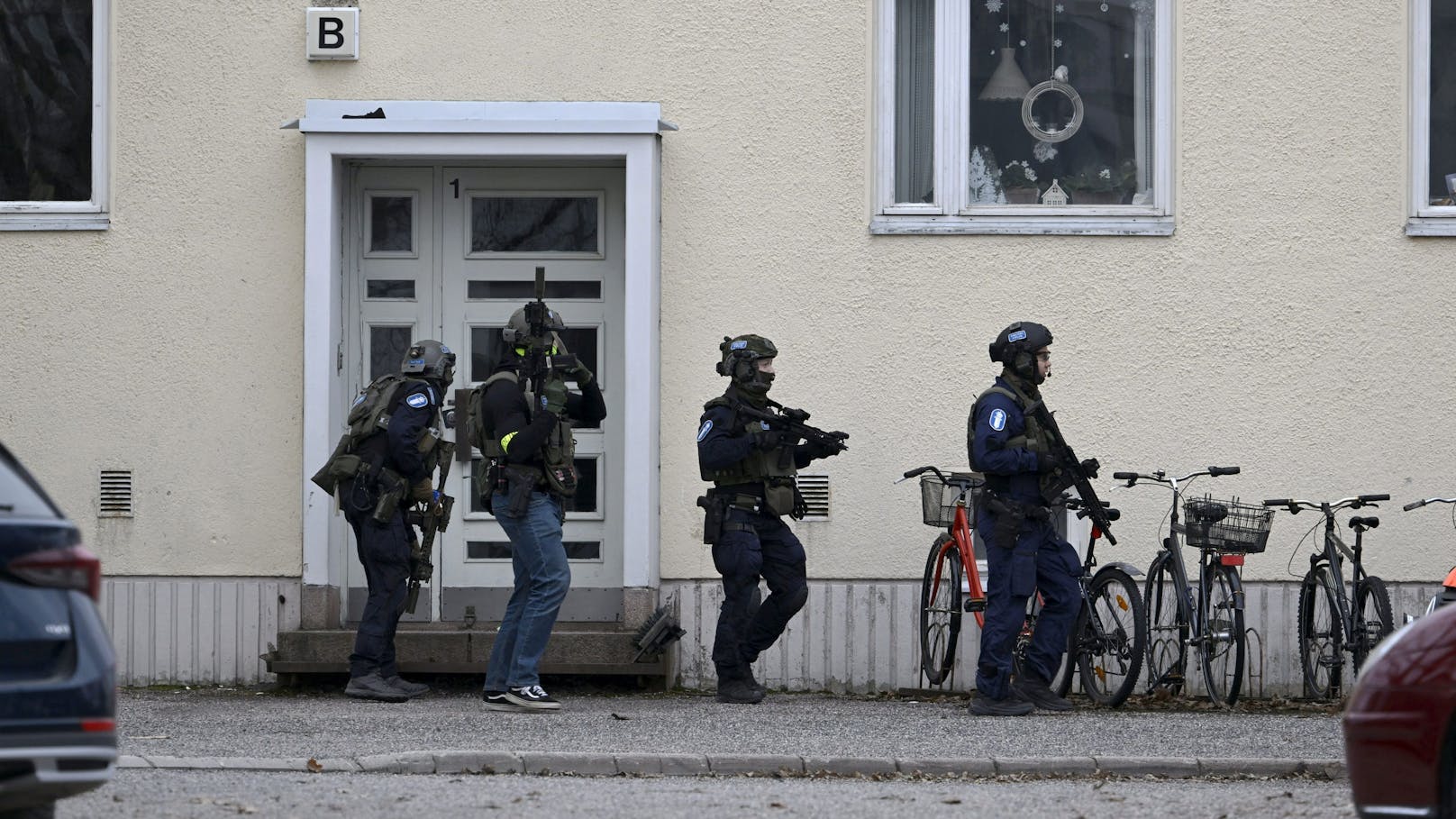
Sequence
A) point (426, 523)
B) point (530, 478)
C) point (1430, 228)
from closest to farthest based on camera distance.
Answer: point (530, 478) → point (426, 523) → point (1430, 228)

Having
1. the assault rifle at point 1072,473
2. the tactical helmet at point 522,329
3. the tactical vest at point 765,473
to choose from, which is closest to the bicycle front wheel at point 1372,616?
the assault rifle at point 1072,473

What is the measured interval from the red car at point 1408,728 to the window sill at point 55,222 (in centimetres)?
823

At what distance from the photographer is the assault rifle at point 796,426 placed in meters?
10.5

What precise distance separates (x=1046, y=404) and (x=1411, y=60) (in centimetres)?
295

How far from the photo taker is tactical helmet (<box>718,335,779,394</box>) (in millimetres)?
10555

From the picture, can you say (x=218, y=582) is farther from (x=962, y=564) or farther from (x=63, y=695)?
(x=63, y=695)

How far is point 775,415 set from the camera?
10.5 meters

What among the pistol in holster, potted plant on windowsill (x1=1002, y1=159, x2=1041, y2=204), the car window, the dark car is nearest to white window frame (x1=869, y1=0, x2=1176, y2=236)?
potted plant on windowsill (x1=1002, y1=159, x2=1041, y2=204)

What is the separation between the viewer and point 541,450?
10156 mm

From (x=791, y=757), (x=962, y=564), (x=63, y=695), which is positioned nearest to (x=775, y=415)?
(x=962, y=564)

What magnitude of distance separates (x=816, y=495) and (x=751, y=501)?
113 cm

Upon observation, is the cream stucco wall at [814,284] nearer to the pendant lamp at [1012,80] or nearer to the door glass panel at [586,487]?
the door glass panel at [586,487]

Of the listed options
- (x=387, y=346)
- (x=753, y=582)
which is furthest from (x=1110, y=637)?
(x=387, y=346)

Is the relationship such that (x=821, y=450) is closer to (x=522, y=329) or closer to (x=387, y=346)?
(x=522, y=329)
